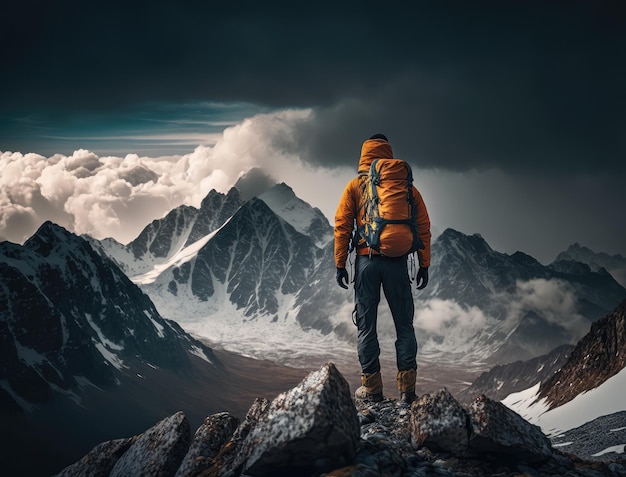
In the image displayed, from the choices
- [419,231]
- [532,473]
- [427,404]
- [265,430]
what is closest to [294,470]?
[265,430]

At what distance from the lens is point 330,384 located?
12555 mm

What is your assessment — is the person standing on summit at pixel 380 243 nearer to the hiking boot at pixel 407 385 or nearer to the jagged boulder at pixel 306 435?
the hiking boot at pixel 407 385

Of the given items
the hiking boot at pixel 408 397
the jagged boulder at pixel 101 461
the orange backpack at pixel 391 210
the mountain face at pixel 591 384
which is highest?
the orange backpack at pixel 391 210

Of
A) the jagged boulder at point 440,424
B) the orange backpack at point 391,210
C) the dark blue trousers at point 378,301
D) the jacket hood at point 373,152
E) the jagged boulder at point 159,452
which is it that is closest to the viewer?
the jagged boulder at point 440,424

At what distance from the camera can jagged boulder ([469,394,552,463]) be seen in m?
12.8

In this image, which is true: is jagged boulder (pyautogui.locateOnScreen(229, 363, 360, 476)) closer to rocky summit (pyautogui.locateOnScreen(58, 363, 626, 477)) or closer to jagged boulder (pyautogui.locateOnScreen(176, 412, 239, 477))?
rocky summit (pyautogui.locateOnScreen(58, 363, 626, 477))

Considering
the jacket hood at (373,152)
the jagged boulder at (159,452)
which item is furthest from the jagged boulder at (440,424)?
the jacket hood at (373,152)

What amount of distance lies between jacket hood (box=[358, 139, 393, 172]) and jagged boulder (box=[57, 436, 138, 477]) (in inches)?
472

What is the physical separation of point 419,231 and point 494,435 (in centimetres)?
671

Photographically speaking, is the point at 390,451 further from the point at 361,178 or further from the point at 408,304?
the point at 361,178

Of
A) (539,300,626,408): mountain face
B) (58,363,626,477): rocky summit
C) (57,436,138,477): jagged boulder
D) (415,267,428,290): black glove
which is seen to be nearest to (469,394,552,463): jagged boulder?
(58,363,626,477): rocky summit

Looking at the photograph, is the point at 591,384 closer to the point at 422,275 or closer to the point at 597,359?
the point at 597,359

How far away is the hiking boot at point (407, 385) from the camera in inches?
685

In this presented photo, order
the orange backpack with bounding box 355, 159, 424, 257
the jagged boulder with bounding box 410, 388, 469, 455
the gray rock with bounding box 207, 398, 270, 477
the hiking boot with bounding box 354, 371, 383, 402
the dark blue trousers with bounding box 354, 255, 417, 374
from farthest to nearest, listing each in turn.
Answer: the hiking boot with bounding box 354, 371, 383, 402
the dark blue trousers with bounding box 354, 255, 417, 374
the orange backpack with bounding box 355, 159, 424, 257
the jagged boulder with bounding box 410, 388, 469, 455
the gray rock with bounding box 207, 398, 270, 477
